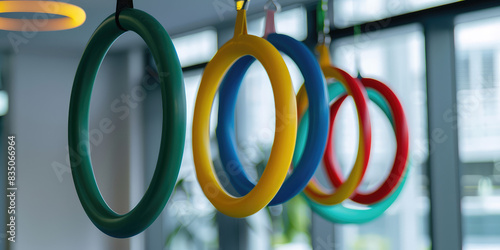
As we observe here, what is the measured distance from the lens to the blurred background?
224 centimetres

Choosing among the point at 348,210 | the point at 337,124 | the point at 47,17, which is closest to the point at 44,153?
the point at 47,17

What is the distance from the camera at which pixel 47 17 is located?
2285 millimetres

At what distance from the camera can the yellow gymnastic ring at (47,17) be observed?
81.7 inches

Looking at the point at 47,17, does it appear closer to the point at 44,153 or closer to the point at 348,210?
the point at 44,153

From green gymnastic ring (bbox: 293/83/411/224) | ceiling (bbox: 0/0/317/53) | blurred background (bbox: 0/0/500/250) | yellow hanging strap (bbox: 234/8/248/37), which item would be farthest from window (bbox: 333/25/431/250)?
yellow hanging strap (bbox: 234/8/248/37)

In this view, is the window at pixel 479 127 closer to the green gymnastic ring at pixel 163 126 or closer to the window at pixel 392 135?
the window at pixel 392 135

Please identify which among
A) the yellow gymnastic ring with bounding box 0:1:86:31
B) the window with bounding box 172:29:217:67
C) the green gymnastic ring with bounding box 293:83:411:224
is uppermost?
the window with bounding box 172:29:217:67

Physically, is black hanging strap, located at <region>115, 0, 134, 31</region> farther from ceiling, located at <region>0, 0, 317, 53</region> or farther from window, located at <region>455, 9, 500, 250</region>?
window, located at <region>455, 9, 500, 250</region>

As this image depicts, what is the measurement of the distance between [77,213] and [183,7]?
1169mm

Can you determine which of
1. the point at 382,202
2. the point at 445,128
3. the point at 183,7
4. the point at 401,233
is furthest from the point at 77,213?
the point at 445,128

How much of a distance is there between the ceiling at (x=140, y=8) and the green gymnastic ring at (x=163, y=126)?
0.95 meters

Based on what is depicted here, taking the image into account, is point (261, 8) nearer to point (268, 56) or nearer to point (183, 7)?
point (183, 7)

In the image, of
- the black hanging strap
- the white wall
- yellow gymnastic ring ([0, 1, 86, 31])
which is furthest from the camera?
the white wall

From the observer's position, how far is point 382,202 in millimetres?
1899
